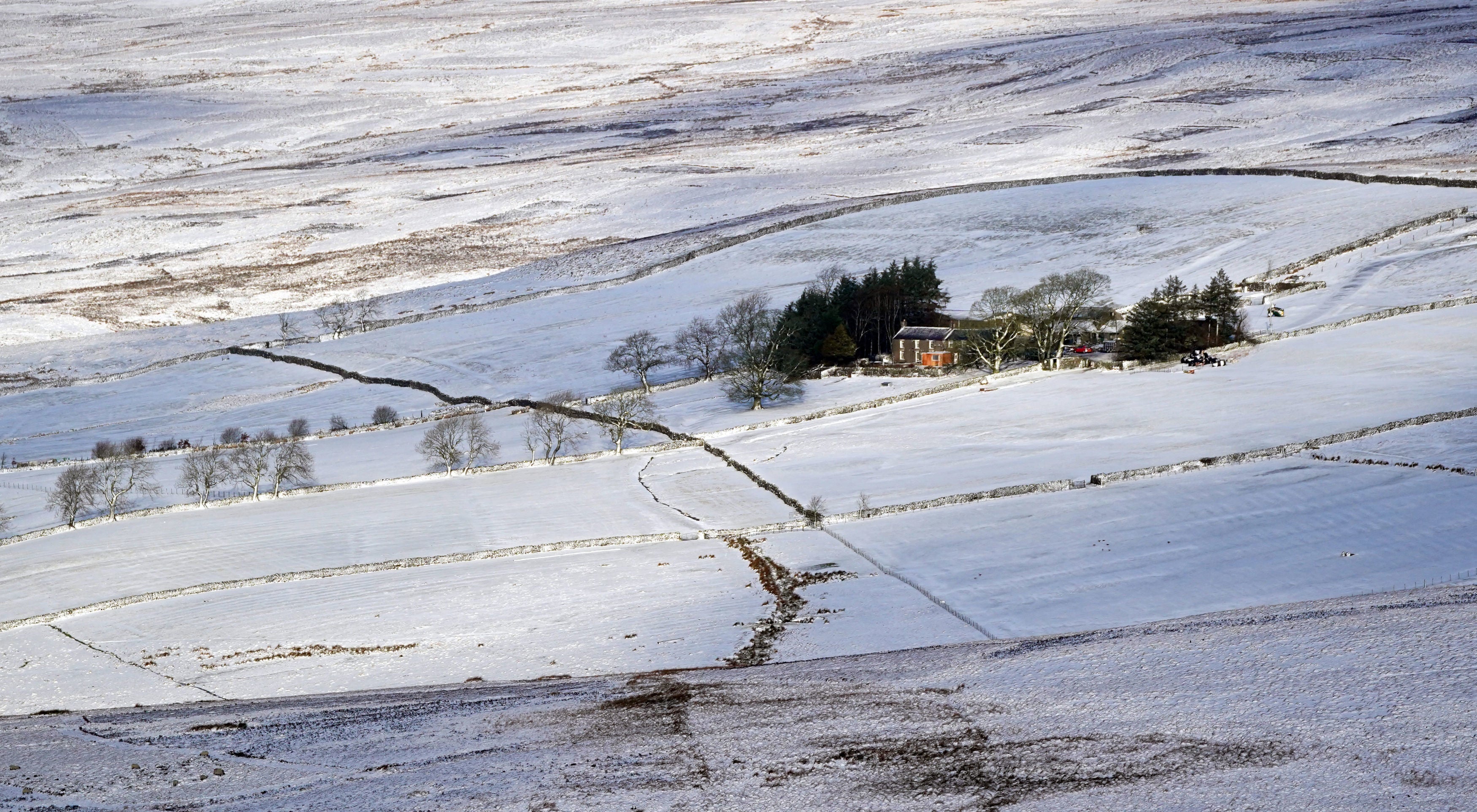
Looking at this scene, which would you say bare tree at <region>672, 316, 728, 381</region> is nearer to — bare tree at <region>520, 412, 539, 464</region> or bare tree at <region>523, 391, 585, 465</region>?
bare tree at <region>523, 391, 585, 465</region>

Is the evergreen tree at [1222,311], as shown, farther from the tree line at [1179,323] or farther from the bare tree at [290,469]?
the bare tree at [290,469]

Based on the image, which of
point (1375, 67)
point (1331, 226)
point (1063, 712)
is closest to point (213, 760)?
point (1063, 712)

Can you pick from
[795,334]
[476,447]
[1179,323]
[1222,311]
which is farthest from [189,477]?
[1222,311]

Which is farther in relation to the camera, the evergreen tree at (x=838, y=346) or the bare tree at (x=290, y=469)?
the evergreen tree at (x=838, y=346)

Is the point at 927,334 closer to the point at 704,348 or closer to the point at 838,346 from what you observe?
the point at 838,346

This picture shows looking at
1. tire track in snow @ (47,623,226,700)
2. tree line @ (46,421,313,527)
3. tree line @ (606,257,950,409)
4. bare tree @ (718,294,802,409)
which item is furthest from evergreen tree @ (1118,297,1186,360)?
tire track in snow @ (47,623,226,700)

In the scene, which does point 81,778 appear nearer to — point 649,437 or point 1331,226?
point 649,437

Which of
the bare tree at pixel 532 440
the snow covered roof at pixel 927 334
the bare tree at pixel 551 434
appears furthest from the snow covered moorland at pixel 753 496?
the snow covered roof at pixel 927 334

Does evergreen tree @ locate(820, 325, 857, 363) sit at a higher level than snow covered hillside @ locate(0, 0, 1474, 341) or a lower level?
lower
